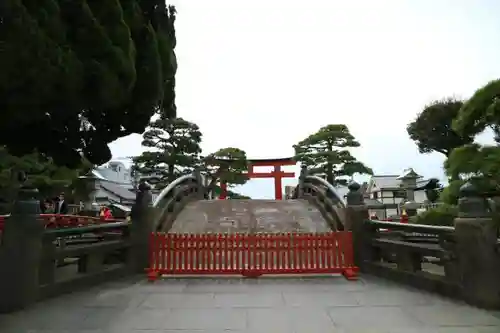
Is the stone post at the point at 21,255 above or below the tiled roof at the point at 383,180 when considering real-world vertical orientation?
below

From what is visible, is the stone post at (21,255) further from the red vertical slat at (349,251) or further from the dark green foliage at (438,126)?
the dark green foliage at (438,126)

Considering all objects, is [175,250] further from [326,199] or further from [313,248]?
[326,199]

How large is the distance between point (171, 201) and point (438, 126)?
23.7 metres

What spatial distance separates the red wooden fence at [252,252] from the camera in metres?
7.54

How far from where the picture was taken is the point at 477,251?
5246 mm

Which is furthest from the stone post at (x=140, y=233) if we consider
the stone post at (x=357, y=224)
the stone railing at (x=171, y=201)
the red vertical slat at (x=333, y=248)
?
the stone post at (x=357, y=224)

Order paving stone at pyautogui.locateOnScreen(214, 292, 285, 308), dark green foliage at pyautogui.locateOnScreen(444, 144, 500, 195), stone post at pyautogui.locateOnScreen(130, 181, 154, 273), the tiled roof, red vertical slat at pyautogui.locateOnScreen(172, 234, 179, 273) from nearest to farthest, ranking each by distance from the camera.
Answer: dark green foliage at pyautogui.locateOnScreen(444, 144, 500, 195) < paving stone at pyautogui.locateOnScreen(214, 292, 285, 308) < red vertical slat at pyautogui.locateOnScreen(172, 234, 179, 273) < stone post at pyautogui.locateOnScreen(130, 181, 154, 273) < the tiled roof

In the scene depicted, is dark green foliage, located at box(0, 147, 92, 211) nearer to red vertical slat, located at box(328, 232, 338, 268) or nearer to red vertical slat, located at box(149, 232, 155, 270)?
red vertical slat, located at box(149, 232, 155, 270)

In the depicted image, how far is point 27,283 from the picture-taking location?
5406 mm

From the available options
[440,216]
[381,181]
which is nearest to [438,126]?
[381,181]

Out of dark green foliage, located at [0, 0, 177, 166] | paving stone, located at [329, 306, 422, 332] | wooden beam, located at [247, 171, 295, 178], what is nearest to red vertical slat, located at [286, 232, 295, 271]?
paving stone, located at [329, 306, 422, 332]

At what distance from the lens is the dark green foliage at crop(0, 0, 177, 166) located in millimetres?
5129

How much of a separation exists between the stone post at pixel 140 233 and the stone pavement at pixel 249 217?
2.43 metres

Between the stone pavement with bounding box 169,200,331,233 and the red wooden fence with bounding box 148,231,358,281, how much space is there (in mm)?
2813
